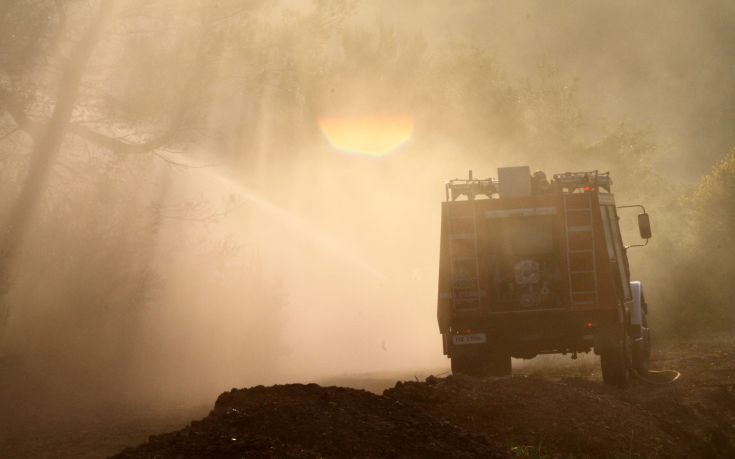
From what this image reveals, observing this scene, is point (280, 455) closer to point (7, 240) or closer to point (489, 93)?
point (7, 240)

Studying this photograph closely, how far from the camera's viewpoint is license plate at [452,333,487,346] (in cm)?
1659

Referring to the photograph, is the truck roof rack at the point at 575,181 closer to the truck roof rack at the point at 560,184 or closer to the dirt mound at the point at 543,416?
the truck roof rack at the point at 560,184

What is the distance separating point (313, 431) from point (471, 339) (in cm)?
819

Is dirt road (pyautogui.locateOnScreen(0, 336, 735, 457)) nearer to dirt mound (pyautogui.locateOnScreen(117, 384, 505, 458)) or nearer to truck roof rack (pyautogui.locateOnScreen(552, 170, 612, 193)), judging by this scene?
dirt mound (pyautogui.locateOnScreen(117, 384, 505, 458))

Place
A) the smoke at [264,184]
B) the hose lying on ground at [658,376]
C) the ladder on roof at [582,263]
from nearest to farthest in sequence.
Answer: the ladder on roof at [582,263] → the hose lying on ground at [658,376] → the smoke at [264,184]

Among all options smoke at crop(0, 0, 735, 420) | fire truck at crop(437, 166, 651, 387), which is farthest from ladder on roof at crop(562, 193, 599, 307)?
smoke at crop(0, 0, 735, 420)

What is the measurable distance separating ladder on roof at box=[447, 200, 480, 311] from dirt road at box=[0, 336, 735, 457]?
6.30 feet

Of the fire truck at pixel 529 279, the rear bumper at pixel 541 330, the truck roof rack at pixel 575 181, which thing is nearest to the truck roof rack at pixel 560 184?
the truck roof rack at pixel 575 181

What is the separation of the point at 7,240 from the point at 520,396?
953 centimetres

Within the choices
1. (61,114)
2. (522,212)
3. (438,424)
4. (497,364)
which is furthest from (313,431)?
Answer: (61,114)

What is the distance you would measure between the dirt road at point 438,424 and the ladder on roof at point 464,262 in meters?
1.92

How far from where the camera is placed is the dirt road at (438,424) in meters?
8.51

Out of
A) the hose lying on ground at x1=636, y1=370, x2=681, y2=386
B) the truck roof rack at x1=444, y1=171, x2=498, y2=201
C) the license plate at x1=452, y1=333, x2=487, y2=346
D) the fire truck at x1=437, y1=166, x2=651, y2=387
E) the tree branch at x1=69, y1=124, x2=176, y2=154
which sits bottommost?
the hose lying on ground at x1=636, y1=370, x2=681, y2=386

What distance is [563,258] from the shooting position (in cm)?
1634
